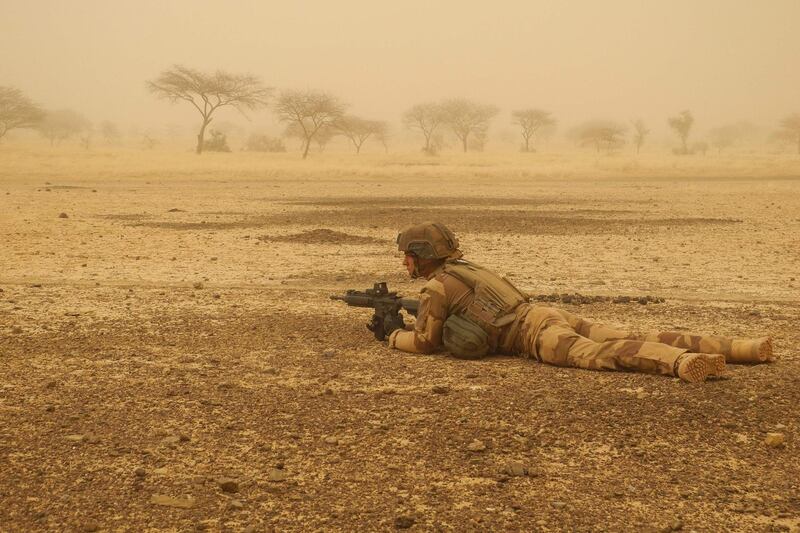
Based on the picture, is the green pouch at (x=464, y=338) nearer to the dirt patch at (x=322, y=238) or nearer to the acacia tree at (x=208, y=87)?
the dirt patch at (x=322, y=238)

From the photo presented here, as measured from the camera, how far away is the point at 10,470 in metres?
4.34

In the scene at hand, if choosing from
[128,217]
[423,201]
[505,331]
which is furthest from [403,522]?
[423,201]

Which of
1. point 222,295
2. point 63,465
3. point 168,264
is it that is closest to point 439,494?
point 63,465

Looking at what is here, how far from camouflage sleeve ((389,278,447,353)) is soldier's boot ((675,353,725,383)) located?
1609 mm

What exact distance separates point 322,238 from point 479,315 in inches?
364

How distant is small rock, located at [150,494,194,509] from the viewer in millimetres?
3959

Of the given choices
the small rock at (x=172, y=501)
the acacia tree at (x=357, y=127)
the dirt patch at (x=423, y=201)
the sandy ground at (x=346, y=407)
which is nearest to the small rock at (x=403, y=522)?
the sandy ground at (x=346, y=407)

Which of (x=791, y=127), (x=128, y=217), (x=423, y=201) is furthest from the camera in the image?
(x=791, y=127)

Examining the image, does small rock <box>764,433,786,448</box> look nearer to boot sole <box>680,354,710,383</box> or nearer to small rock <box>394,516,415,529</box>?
boot sole <box>680,354,710,383</box>

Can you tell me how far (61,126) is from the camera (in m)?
94.8

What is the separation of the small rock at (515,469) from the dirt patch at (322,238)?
10.7 meters

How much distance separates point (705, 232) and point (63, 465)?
14395 mm

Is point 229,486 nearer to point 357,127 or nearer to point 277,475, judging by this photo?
point 277,475

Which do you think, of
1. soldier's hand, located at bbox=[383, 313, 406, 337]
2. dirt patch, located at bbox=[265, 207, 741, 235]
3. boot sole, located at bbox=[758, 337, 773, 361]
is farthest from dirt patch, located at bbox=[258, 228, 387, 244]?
boot sole, located at bbox=[758, 337, 773, 361]
